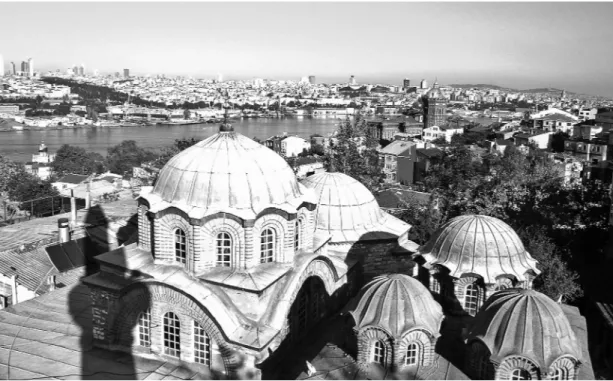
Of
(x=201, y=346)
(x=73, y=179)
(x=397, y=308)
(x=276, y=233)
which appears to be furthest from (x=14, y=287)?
(x=73, y=179)

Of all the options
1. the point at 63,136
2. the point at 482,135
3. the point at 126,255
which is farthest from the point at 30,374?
the point at 63,136

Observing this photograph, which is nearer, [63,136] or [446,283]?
[446,283]

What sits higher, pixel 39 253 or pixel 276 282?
pixel 276 282

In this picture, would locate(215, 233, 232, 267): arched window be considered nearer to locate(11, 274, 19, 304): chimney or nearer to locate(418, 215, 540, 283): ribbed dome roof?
locate(418, 215, 540, 283): ribbed dome roof

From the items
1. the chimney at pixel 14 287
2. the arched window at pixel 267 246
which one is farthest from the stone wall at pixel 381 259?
the chimney at pixel 14 287

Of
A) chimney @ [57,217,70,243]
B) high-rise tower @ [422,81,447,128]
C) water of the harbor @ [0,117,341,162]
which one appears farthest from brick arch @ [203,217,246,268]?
high-rise tower @ [422,81,447,128]

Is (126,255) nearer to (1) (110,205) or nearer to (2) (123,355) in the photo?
(2) (123,355)

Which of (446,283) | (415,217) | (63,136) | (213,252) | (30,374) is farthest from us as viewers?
(63,136)

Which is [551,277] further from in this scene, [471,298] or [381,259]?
[471,298]
